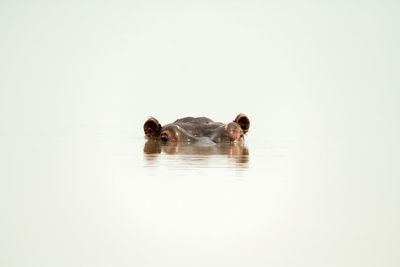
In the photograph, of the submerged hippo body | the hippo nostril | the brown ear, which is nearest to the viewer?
the submerged hippo body

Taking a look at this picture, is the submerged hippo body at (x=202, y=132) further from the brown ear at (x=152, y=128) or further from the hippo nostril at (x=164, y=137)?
the brown ear at (x=152, y=128)

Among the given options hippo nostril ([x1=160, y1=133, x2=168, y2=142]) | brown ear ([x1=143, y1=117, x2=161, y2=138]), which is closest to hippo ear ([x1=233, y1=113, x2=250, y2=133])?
brown ear ([x1=143, y1=117, x2=161, y2=138])

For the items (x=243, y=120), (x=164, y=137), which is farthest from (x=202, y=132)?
(x=243, y=120)

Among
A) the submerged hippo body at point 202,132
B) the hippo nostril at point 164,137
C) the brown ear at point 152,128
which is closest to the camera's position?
the submerged hippo body at point 202,132

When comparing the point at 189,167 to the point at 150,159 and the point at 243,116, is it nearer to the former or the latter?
the point at 150,159

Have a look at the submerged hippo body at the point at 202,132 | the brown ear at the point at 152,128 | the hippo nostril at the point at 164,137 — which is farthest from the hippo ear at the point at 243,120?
the hippo nostril at the point at 164,137

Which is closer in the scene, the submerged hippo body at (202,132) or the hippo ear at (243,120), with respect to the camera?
the submerged hippo body at (202,132)

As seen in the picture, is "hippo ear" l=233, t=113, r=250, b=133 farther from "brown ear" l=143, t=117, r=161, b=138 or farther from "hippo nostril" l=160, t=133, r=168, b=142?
"hippo nostril" l=160, t=133, r=168, b=142

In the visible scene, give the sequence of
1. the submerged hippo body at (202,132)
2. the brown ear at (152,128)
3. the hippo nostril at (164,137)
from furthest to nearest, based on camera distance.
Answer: the brown ear at (152,128) → the hippo nostril at (164,137) → the submerged hippo body at (202,132)

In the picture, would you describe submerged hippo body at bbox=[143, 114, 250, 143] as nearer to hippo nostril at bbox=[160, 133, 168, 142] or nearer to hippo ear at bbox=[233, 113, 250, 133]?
hippo nostril at bbox=[160, 133, 168, 142]

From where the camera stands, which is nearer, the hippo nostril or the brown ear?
the hippo nostril

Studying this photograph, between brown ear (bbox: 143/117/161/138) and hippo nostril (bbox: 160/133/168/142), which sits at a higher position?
brown ear (bbox: 143/117/161/138)

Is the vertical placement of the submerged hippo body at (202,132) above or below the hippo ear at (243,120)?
below

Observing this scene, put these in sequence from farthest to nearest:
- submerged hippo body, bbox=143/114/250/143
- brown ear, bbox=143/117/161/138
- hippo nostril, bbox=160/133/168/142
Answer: brown ear, bbox=143/117/161/138 < hippo nostril, bbox=160/133/168/142 < submerged hippo body, bbox=143/114/250/143
